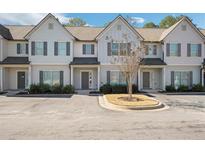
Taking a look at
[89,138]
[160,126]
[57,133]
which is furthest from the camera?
[160,126]

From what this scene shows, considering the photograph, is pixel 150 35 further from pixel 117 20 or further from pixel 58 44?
pixel 58 44

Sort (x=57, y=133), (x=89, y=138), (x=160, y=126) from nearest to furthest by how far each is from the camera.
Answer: (x=89, y=138) < (x=57, y=133) < (x=160, y=126)

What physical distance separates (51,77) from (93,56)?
17.3 feet

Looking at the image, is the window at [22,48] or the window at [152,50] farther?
the window at [152,50]

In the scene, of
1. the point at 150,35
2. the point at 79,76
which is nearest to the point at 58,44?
the point at 79,76

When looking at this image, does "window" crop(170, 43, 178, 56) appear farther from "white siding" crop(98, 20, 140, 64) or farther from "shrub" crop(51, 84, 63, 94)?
"shrub" crop(51, 84, 63, 94)

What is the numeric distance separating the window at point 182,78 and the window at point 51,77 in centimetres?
1341

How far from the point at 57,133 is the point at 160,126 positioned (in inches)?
166

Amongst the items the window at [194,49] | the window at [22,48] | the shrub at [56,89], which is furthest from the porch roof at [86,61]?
the window at [194,49]

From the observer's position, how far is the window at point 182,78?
87.9 ft

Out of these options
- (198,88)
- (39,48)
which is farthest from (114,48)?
(198,88)

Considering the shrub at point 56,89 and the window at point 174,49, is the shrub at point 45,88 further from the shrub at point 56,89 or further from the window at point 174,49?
the window at point 174,49

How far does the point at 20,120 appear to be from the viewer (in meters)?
11.0

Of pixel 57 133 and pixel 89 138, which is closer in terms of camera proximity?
pixel 89 138
